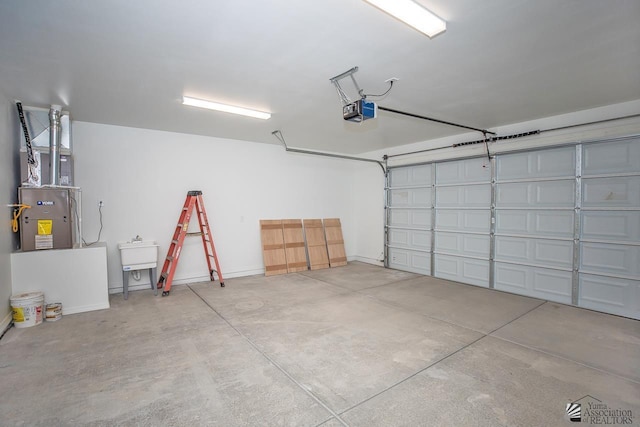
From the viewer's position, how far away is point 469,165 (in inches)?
222

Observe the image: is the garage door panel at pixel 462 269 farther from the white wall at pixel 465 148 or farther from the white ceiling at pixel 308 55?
the white ceiling at pixel 308 55

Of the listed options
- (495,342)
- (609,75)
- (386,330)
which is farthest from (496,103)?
(386,330)

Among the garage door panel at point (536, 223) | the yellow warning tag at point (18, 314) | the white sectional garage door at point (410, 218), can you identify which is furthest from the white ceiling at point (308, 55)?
the yellow warning tag at point (18, 314)

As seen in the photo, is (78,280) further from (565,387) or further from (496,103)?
(496,103)

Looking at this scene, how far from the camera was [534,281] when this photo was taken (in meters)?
4.82

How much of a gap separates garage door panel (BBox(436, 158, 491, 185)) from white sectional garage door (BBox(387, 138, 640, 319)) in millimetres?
19

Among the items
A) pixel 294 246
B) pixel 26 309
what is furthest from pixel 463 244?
pixel 26 309

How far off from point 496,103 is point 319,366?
3.95 m

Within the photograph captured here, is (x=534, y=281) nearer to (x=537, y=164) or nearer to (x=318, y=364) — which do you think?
(x=537, y=164)

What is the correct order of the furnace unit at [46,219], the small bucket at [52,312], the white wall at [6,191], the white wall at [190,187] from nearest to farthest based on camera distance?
the white wall at [6,191]
the small bucket at [52,312]
the furnace unit at [46,219]
the white wall at [190,187]

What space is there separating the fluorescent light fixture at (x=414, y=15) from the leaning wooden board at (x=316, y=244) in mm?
5258

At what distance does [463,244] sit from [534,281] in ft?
4.17

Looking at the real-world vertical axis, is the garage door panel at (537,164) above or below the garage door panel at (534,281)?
above

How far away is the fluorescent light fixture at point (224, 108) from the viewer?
3847 mm
